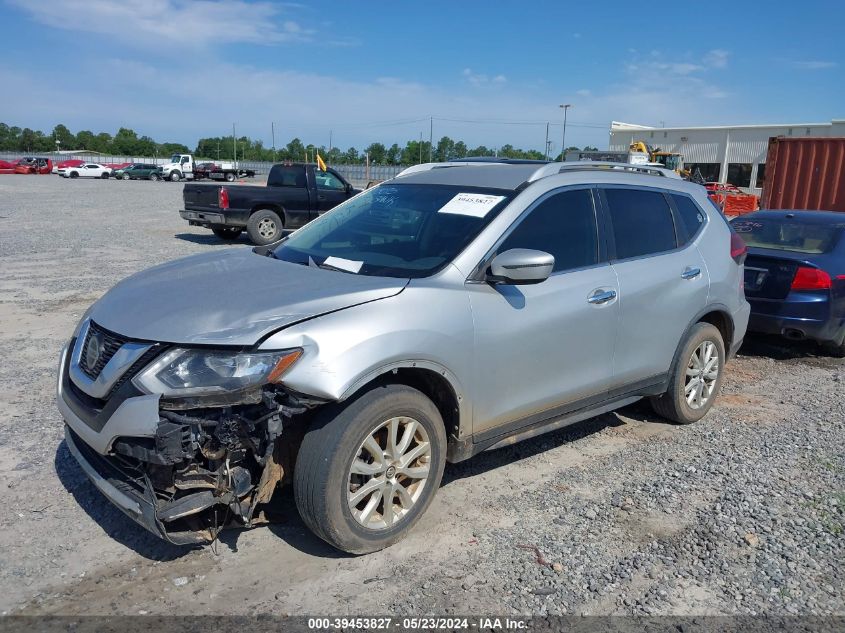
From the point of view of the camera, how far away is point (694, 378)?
17.4 ft

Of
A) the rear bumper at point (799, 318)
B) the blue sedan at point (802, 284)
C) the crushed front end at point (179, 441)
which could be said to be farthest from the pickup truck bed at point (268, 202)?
the crushed front end at point (179, 441)

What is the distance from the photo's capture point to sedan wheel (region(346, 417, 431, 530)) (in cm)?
331

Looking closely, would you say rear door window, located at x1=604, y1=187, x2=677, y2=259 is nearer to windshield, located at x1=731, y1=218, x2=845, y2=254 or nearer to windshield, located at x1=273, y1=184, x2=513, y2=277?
windshield, located at x1=273, y1=184, x2=513, y2=277

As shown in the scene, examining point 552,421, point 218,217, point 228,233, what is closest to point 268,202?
point 218,217

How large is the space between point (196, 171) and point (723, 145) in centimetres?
3853

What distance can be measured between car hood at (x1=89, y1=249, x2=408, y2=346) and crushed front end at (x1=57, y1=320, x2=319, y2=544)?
0.34ft

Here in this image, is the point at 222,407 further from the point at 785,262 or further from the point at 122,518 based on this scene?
the point at 785,262

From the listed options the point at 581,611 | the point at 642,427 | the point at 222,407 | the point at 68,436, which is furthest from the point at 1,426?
the point at 642,427

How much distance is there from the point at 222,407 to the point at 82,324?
1269mm

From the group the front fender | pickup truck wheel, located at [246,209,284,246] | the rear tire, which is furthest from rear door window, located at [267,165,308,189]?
the front fender

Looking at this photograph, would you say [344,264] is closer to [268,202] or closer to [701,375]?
[701,375]

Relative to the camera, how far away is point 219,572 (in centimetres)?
331

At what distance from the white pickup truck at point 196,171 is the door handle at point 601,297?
53418mm

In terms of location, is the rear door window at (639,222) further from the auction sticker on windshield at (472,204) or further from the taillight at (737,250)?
the auction sticker on windshield at (472,204)
